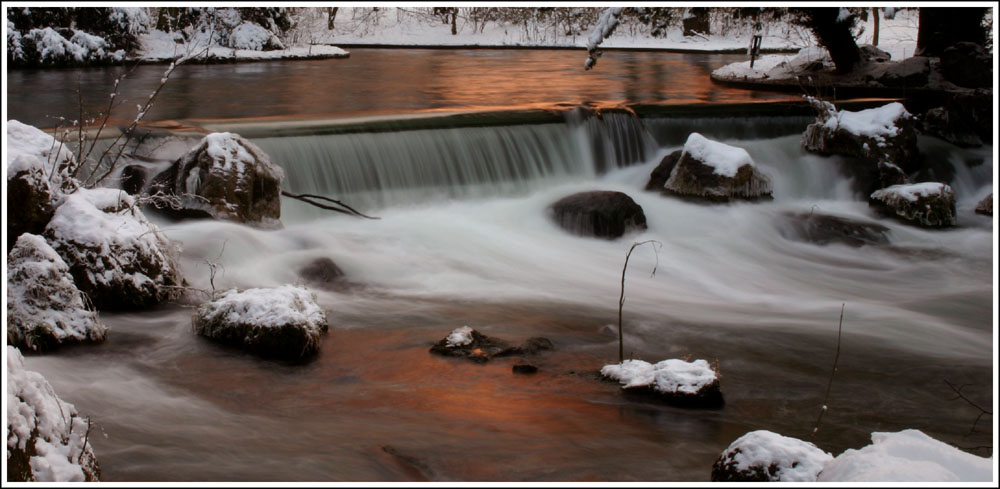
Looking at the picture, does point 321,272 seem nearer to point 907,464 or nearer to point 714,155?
point 714,155

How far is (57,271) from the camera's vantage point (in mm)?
5352

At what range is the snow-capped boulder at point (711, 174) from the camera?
33.4ft

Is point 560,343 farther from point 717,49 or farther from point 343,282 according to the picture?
point 717,49

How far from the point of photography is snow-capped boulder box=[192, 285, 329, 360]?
5.34 m

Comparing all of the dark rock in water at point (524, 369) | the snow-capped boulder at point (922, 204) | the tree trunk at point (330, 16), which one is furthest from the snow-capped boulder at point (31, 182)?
the tree trunk at point (330, 16)

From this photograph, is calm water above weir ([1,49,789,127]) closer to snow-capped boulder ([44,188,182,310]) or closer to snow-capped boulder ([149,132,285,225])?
snow-capped boulder ([149,132,285,225])

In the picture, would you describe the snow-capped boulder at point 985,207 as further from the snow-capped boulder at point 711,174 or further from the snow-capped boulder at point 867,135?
the snow-capped boulder at point 711,174

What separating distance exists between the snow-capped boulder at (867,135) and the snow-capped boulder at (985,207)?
0.93m

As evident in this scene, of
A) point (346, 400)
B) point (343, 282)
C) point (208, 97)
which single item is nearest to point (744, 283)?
point (343, 282)

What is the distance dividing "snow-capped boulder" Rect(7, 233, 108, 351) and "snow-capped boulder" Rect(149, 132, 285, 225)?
7.52 feet

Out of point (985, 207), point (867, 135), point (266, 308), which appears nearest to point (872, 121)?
point (867, 135)

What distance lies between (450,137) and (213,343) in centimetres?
563

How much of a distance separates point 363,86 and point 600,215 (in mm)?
6873

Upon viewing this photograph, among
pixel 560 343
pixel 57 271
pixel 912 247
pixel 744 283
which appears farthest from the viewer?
pixel 912 247
